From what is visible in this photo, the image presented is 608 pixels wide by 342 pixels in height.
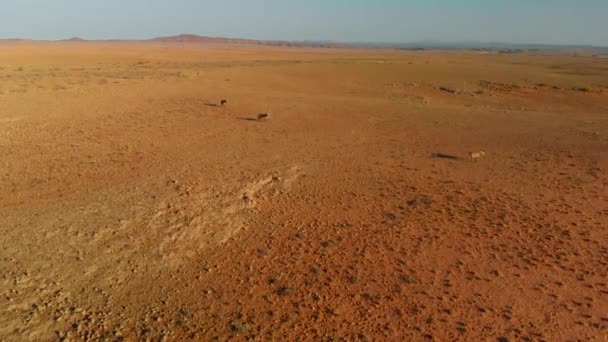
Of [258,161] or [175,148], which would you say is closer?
[258,161]

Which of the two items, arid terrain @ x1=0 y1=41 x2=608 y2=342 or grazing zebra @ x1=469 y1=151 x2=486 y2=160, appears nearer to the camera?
arid terrain @ x1=0 y1=41 x2=608 y2=342

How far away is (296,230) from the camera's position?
611 cm

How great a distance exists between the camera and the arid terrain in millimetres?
4238

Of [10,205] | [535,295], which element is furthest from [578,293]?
[10,205]

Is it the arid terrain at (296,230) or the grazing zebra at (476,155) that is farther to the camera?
the grazing zebra at (476,155)

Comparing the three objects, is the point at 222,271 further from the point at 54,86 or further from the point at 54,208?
the point at 54,86

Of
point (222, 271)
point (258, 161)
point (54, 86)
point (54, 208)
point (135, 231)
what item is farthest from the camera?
point (54, 86)

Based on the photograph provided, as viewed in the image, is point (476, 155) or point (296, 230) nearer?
point (296, 230)

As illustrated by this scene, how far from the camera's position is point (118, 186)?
737cm

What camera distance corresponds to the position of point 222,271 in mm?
5039

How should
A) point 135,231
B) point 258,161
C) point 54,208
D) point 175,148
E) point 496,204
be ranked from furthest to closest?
point 175,148
point 258,161
point 496,204
point 54,208
point 135,231

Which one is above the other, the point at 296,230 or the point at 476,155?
the point at 476,155

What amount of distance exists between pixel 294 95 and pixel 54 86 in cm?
967

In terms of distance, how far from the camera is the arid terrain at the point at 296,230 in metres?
4.24
